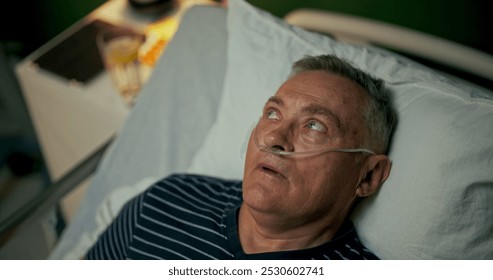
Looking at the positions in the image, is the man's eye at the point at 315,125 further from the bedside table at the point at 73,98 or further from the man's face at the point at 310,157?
the bedside table at the point at 73,98

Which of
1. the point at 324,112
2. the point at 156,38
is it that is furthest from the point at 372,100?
the point at 156,38

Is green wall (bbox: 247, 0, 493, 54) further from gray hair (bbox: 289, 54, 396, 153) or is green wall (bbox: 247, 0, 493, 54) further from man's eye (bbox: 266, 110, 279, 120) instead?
man's eye (bbox: 266, 110, 279, 120)

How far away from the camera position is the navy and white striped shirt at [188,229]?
3.34 ft

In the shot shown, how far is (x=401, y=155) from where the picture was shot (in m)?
0.96

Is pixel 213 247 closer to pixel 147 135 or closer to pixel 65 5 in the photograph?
pixel 147 135

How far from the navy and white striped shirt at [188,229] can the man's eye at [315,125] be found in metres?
0.22

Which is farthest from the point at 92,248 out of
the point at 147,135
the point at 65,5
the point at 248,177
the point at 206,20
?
the point at 65,5

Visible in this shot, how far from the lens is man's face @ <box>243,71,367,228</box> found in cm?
92

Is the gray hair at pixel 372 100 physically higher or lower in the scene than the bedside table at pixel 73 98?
higher

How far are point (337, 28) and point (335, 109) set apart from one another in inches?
19.0

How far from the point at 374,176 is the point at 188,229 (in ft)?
1.27

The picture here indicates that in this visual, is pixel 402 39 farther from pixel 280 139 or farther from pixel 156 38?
pixel 156 38

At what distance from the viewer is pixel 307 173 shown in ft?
3.01

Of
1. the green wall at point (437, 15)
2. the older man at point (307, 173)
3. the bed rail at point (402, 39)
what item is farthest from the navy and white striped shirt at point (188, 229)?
the green wall at point (437, 15)
